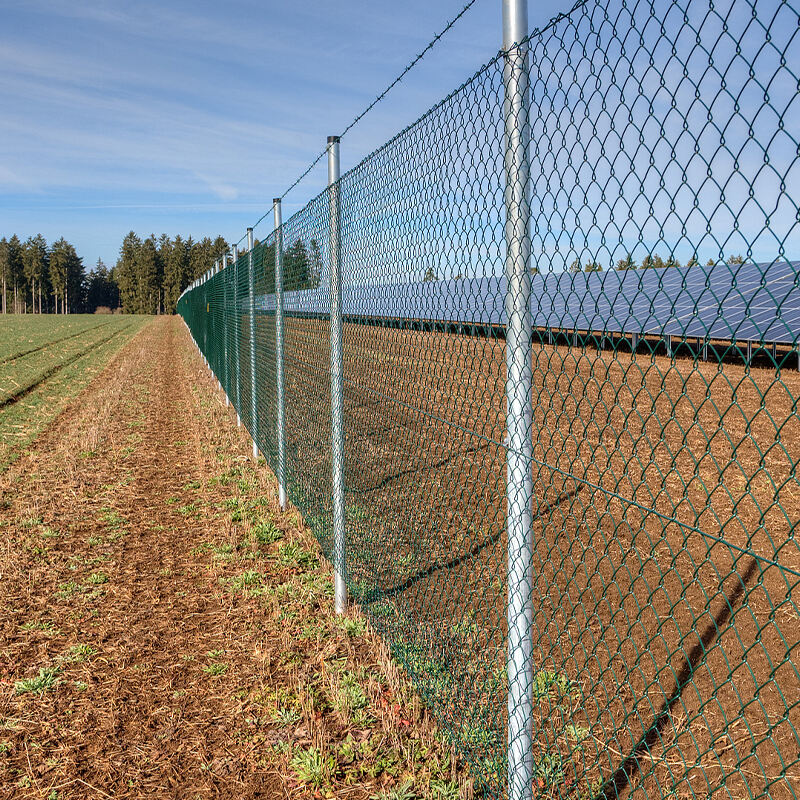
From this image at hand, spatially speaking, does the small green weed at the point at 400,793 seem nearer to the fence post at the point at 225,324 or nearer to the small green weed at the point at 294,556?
the small green weed at the point at 294,556

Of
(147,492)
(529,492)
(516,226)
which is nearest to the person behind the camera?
(516,226)

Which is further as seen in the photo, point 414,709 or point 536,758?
point 414,709

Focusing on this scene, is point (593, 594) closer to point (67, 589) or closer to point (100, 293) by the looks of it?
point (67, 589)

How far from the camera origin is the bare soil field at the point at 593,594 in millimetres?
2379

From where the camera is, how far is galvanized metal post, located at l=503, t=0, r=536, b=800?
2123mm

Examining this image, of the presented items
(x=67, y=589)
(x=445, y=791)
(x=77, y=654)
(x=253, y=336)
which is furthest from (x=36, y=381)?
(x=445, y=791)

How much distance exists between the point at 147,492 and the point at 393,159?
A: 4.96m

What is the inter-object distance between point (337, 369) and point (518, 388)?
2202 millimetres

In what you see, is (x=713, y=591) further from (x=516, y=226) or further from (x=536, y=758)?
(x=516, y=226)

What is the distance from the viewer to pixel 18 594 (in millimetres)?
4656

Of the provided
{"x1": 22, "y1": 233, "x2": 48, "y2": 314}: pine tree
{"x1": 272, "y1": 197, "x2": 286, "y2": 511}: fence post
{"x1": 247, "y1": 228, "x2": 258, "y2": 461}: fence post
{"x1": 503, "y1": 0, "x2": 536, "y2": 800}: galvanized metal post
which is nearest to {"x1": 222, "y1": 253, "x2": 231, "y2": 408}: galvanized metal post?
{"x1": 247, "y1": 228, "x2": 258, "y2": 461}: fence post

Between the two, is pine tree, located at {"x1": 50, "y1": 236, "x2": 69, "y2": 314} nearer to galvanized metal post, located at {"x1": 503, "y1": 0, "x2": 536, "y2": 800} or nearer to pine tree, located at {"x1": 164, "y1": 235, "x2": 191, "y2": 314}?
pine tree, located at {"x1": 164, "y1": 235, "x2": 191, "y2": 314}

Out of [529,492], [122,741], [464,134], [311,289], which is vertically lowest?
[122,741]

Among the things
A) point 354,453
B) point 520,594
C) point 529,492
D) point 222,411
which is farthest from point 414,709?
point 222,411
